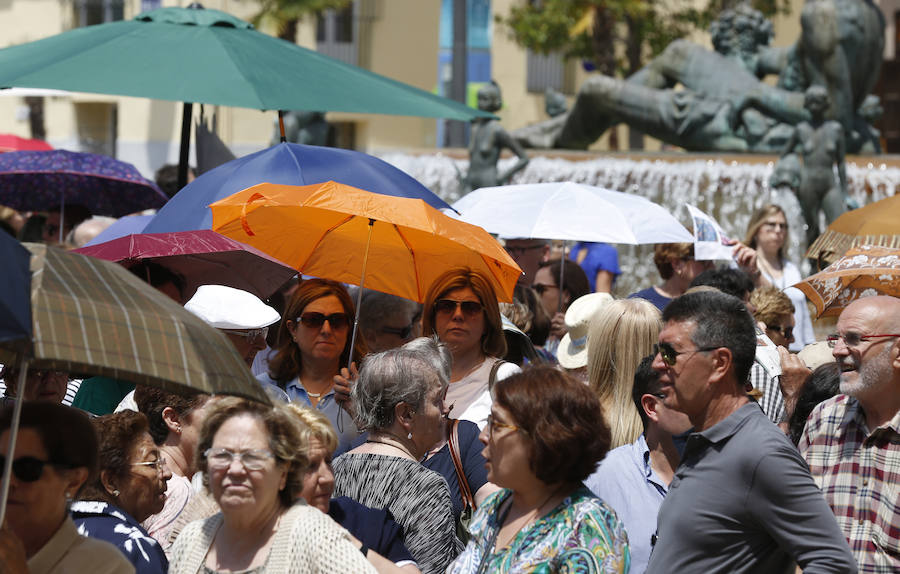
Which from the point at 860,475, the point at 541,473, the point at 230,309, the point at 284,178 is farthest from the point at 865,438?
the point at 284,178

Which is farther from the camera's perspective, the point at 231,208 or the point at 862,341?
the point at 231,208

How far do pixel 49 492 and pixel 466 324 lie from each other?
270 centimetres

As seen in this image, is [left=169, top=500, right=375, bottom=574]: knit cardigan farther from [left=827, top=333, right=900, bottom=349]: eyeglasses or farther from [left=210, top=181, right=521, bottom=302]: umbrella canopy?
[left=210, top=181, right=521, bottom=302]: umbrella canopy

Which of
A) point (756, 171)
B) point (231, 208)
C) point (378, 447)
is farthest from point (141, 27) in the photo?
point (756, 171)

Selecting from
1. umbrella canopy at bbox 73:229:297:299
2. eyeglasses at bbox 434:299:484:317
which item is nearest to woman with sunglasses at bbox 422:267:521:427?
eyeglasses at bbox 434:299:484:317

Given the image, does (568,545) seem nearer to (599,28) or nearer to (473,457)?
(473,457)

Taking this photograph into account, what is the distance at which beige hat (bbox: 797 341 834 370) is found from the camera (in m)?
6.69

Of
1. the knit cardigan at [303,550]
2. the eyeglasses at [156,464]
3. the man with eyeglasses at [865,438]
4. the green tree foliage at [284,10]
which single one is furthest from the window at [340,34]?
the knit cardigan at [303,550]

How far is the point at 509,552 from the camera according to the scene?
3.74 metres

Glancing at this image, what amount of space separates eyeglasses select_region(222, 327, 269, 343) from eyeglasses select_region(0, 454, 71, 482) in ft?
7.88

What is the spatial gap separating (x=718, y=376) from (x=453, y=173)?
13.9 meters

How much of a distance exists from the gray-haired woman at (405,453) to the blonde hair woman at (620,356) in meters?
0.81

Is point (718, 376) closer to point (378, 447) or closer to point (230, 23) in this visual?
Answer: point (378, 447)

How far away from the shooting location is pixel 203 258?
669 centimetres
